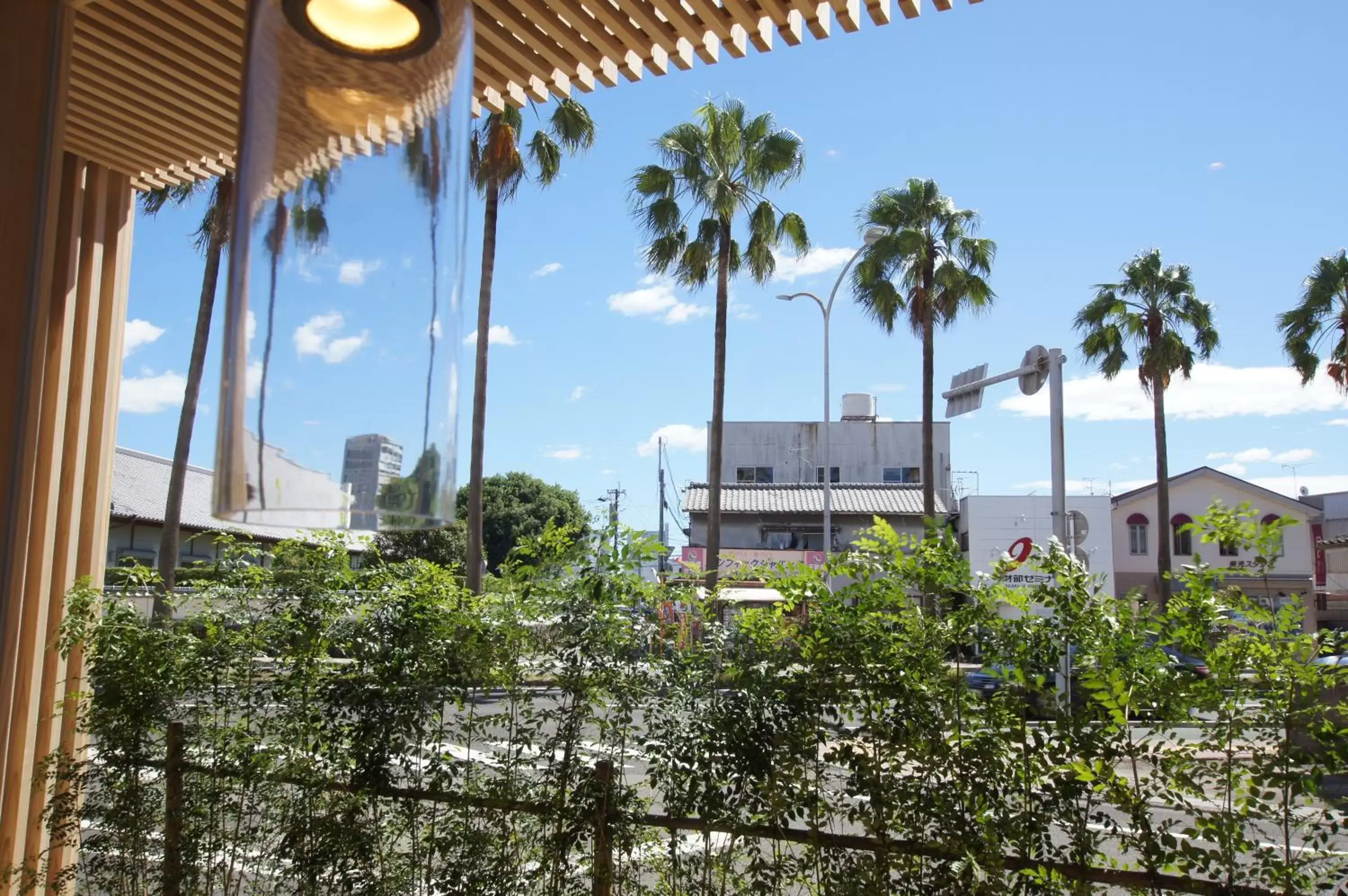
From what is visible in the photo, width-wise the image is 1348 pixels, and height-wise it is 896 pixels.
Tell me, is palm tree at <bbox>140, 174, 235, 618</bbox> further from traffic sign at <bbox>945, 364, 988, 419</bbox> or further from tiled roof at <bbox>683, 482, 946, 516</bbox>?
tiled roof at <bbox>683, 482, 946, 516</bbox>

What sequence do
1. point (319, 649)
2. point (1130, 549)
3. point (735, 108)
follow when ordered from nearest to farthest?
point (319, 649) < point (735, 108) < point (1130, 549)

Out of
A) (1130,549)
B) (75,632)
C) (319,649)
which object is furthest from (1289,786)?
(1130,549)

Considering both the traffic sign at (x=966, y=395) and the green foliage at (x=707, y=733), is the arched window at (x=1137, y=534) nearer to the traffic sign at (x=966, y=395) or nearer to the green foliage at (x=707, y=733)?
the traffic sign at (x=966, y=395)

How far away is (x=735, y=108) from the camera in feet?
53.8

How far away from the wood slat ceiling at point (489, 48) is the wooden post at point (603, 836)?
2045mm

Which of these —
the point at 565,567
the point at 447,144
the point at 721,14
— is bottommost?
the point at 565,567

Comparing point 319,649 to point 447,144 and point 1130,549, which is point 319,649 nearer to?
point 447,144

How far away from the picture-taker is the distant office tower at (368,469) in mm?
815

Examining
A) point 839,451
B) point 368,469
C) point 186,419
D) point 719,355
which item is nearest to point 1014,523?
point 839,451

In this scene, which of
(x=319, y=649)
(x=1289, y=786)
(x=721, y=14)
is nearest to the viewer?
(x=1289, y=786)

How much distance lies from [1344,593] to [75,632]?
100 ft

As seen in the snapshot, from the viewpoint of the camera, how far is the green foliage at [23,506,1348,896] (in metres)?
2.27

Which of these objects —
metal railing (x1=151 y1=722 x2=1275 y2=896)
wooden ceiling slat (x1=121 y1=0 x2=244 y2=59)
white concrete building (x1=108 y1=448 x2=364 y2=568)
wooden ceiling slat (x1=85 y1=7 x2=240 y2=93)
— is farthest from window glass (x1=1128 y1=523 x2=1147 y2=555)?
wooden ceiling slat (x1=121 y1=0 x2=244 y2=59)

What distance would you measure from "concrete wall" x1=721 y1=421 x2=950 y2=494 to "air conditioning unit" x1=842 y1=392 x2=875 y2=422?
68 centimetres
